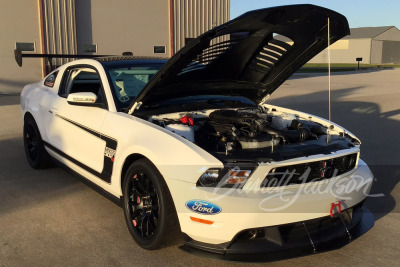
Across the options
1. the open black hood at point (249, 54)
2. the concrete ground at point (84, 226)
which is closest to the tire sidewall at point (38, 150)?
the concrete ground at point (84, 226)

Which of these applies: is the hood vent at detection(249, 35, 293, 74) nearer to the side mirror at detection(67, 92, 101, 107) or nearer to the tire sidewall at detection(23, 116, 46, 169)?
the side mirror at detection(67, 92, 101, 107)

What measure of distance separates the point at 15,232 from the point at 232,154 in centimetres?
219

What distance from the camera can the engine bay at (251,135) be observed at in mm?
3266

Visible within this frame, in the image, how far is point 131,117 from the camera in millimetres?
3863

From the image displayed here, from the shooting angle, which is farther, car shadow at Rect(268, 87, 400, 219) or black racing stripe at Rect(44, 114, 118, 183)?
car shadow at Rect(268, 87, 400, 219)

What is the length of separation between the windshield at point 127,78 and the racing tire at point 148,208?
86cm

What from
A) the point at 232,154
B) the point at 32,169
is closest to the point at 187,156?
the point at 232,154

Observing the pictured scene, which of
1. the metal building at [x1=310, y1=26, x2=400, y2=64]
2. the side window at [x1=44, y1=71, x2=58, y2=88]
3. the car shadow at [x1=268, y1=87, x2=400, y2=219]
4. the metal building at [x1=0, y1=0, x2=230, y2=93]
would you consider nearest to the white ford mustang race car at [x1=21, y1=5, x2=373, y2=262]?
the side window at [x1=44, y1=71, x2=58, y2=88]

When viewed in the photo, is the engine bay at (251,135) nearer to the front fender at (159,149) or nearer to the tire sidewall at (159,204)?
the front fender at (159,149)

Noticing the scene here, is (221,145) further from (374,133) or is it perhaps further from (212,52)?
(374,133)

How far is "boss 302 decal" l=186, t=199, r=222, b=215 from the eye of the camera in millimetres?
2955

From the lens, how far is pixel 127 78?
4.57 metres

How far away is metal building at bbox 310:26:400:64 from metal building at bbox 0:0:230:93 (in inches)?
2089

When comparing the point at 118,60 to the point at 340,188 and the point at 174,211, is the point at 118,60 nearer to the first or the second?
the point at 174,211
